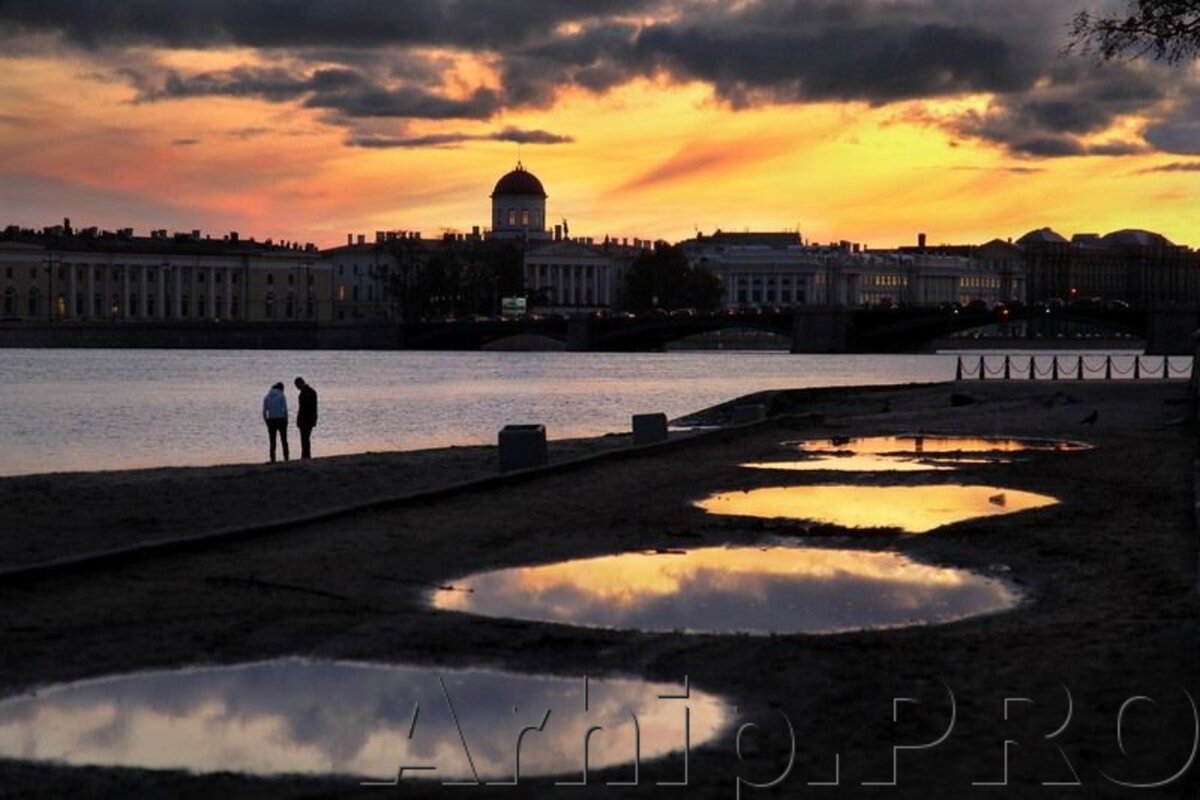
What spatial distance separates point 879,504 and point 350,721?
400 inches

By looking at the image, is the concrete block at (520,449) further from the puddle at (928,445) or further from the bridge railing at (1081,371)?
the bridge railing at (1081,371)

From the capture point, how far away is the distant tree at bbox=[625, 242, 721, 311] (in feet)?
581

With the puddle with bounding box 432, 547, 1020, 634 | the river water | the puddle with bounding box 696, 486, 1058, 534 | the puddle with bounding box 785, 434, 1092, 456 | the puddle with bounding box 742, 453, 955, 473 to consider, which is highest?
the puddle with bounding box 432, 547, 1020, 634

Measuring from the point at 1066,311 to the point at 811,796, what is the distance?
10688 centimetres

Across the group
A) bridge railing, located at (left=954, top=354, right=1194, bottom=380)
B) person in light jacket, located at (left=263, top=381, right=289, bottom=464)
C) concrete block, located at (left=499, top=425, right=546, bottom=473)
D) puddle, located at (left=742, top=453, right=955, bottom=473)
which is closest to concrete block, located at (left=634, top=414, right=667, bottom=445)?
puddle, located at (left=742, top=453, right=955, bottom=473)

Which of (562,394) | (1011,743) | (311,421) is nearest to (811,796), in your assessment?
(1011,743)

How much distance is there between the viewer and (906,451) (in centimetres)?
2519

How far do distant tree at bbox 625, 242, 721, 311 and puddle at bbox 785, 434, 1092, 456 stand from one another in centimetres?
14735

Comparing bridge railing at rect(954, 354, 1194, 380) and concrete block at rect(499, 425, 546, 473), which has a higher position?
concrete block at rect(499, 425, 546, 473)

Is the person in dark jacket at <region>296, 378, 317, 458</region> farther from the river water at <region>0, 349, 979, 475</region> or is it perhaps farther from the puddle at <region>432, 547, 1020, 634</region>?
the puddle at <region>432, 547, 1020, 634</region>

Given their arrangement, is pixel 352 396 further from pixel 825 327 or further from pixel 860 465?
pixel 825 327

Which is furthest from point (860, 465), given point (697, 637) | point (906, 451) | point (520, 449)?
point (697, 637)

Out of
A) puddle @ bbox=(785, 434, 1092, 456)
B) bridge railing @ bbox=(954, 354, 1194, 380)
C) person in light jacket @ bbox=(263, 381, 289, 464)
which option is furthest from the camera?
bridge railing @ bbox=(954, 354, 1194, 380)

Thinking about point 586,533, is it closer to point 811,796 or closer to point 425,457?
point 811,796
